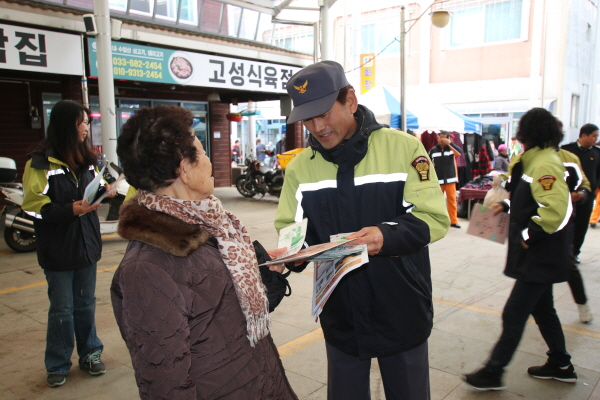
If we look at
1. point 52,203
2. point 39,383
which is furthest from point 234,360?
point 39,383

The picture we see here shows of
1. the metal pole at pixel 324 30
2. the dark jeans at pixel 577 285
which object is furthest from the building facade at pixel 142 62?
the dark jeans at pixel 577 285

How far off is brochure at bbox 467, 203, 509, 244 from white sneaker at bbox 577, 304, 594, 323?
53.4 inches

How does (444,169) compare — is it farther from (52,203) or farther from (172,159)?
(172,159)

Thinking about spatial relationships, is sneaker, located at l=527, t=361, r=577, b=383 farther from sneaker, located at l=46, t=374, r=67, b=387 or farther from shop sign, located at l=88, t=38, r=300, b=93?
shop sign, located at l=88, t=38, r=300, b=93

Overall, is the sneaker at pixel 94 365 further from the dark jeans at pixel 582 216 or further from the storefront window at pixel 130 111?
the storefront window at pixel 130 111

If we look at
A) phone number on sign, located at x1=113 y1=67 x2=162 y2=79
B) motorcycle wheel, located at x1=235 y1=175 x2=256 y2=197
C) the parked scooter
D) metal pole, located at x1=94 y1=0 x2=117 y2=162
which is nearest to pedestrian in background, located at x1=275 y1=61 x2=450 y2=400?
the parked scooter

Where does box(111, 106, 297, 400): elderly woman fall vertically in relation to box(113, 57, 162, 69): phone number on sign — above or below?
below

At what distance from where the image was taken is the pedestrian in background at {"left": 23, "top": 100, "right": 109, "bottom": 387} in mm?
3150

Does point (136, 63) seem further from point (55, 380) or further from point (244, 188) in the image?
point (55, 380)

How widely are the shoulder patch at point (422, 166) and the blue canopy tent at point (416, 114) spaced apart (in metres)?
10.2

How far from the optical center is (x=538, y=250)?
3080 mm

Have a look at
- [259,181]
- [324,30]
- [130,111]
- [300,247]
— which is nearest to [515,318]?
[300,247]

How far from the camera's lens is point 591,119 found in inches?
1021

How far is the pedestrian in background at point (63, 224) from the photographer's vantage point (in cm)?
315
